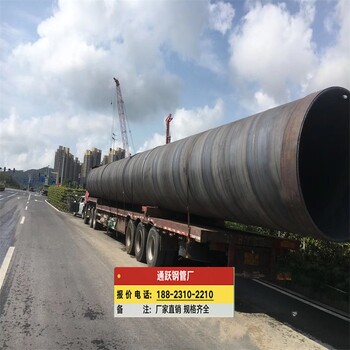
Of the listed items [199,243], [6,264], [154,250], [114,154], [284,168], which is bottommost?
[6,264]

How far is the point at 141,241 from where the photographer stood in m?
11.9

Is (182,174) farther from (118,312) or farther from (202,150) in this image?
(118,312)

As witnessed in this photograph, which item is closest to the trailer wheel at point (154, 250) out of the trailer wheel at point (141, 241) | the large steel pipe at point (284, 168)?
the trailer wheel at point (141, 241)

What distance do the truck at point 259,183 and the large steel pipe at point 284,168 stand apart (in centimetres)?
1

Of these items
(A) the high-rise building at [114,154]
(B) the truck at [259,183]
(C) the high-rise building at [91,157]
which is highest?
(C) the high-rise building at [91,157]

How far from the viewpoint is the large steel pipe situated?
578 cm

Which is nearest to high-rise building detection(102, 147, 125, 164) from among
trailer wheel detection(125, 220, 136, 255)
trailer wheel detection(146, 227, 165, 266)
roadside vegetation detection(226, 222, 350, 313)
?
trailer wheel detection(125, 220, 136, 255)

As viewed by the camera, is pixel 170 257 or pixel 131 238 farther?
pixel 131 238

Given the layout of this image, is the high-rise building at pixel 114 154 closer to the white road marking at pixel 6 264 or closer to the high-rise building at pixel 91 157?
the high-rise building at pixel 91 157

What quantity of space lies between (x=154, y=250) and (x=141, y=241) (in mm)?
1361

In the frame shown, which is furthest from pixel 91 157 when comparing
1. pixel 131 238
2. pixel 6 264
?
pixel 6 264

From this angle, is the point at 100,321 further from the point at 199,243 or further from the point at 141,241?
the point at 141,241

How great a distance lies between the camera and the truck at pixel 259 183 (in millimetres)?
5883

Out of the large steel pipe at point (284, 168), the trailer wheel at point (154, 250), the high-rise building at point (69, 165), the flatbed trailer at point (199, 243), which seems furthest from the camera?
the high-rise building at point (69, 165)
